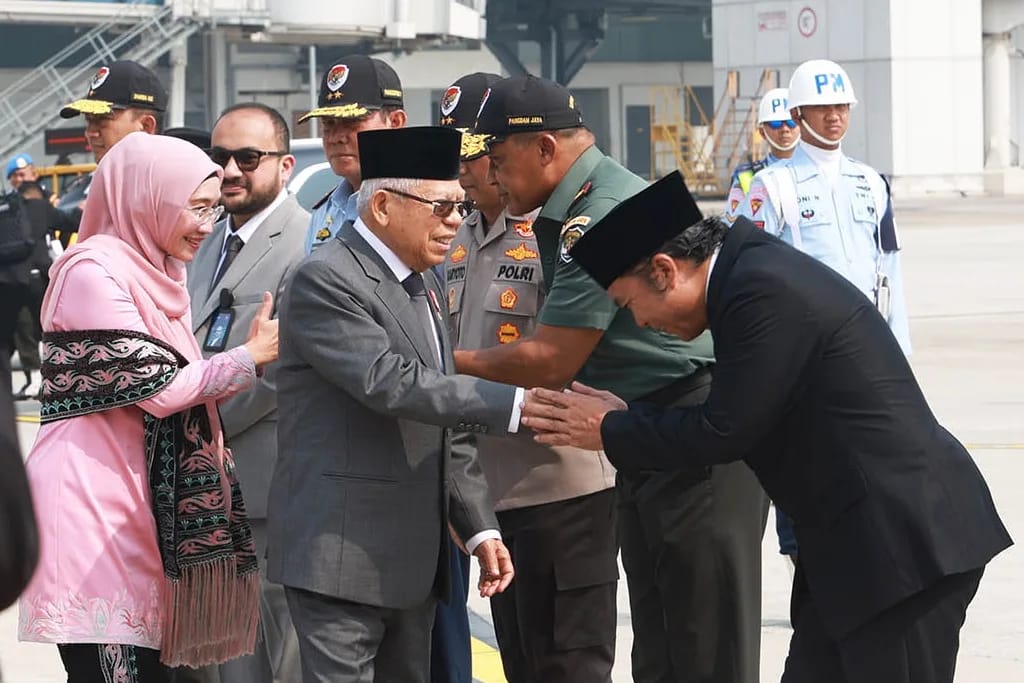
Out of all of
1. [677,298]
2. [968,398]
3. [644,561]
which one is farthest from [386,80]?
[968,398]

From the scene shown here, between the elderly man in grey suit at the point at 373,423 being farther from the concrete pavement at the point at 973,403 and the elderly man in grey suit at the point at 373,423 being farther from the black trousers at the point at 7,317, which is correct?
the black trousers at the point at 7,317

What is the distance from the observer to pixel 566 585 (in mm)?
5035

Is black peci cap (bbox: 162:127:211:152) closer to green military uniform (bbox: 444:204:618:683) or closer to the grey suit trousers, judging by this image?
green military uniform (bbox: 444:204:618:683)

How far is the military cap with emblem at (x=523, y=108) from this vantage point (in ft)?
15.8

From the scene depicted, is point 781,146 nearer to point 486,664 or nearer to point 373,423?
point 486,664

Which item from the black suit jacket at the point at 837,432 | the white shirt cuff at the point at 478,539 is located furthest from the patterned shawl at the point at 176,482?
the black suit jacket at the point at 837,432

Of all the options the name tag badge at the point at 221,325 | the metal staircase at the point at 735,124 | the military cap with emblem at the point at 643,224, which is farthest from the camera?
the metal staircase at the point at 735,124

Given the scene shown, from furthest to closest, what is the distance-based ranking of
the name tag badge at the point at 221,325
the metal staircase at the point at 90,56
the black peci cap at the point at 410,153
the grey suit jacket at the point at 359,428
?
the metal staircase at the point at 90,56
the name tag badge at the point at 221,325
the black peci cap at the point at 410,153
the grey suit jacket at the point at 359,428

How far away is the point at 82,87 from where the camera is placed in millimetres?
43688

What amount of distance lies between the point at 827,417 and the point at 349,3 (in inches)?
1641

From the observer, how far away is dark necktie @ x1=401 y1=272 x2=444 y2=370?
14.1ft

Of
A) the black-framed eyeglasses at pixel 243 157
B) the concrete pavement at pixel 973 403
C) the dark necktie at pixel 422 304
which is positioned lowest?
the concrete pavement at pixel 973 403

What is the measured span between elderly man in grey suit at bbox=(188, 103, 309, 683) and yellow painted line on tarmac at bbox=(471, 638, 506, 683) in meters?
1.01

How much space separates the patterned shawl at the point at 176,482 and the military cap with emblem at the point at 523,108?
42.7 inches
